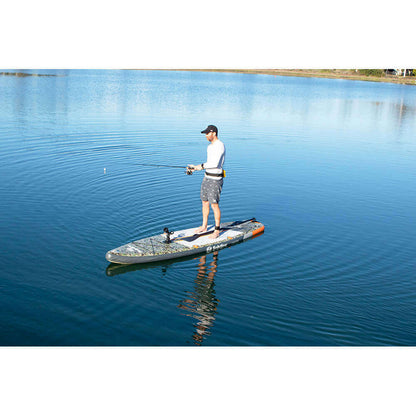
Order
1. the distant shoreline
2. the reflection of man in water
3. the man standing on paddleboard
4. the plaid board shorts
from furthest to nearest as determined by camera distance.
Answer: the distant shoreline → the plaid board shorts → the man standing on paddleboard → the reflection of man in water

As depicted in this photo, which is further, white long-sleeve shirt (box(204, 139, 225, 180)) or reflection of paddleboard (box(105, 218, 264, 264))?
white long-sleeve shirt (box(204, 139, 225, 180))

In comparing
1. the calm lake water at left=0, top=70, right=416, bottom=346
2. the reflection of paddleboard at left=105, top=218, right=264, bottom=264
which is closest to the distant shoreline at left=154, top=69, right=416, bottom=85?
the calm lake water at left=0, top=70, right=416, bottom=346

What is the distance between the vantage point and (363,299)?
8680 mm

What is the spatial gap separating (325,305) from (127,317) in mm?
3408

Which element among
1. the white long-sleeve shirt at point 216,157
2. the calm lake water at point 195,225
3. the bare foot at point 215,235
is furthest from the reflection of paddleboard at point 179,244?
the white long-sleeve shirt at point 216,157

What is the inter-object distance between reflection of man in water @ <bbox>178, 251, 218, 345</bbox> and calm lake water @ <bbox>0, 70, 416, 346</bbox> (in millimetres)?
33

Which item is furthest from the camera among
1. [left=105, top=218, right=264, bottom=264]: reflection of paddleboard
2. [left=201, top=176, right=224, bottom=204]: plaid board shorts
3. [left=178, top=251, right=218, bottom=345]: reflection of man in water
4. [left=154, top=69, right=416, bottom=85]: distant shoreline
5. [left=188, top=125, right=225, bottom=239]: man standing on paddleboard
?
[left=154, top=69, right=416, bottom=85]: distant shoreline

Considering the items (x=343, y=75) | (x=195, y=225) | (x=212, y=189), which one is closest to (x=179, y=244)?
(x=212, y=189)

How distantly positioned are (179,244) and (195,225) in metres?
1.66

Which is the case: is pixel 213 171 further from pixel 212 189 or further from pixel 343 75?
pixel 343 75

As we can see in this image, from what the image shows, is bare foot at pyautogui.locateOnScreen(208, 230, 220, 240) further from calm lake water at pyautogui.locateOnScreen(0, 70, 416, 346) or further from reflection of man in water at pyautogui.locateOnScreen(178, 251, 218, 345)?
reflection of man in water at pyautogui.locateOnScreen(178, 251, 218, 345)

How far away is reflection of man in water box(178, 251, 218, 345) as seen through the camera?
7508 mm

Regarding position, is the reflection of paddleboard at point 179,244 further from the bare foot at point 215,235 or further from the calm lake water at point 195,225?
the calm lake water at point 195,225

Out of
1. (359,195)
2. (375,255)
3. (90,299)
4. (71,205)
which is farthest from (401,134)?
(90,299)
